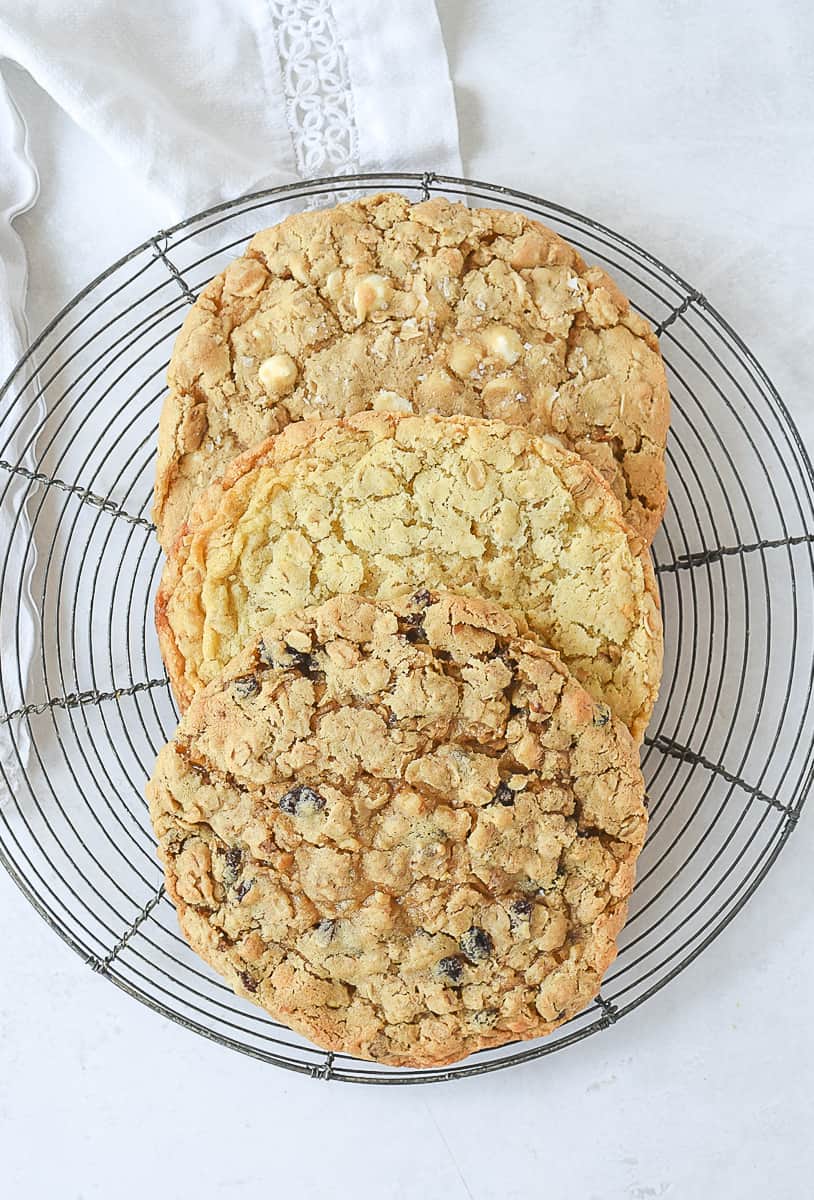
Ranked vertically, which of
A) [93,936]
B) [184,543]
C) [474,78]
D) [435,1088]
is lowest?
[435,1088]

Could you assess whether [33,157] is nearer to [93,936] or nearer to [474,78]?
[474,78]

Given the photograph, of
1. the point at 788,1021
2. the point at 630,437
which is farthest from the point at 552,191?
the point at 788,1021

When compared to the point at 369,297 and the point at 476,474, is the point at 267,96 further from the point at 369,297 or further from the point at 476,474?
the point at 476,474

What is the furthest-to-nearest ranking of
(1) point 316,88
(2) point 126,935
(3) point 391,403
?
(1) point 316,88, (2) point 126,935, (3) point 391,403

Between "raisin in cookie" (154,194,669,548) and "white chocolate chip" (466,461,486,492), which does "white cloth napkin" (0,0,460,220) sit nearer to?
"raisin in cookie" (154,194,669,548)

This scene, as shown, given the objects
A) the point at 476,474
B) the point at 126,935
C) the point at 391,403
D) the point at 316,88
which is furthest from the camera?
the point at 316,88

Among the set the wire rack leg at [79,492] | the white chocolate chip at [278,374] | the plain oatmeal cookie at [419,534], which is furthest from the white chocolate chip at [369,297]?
the wire rack leg at [79,492]

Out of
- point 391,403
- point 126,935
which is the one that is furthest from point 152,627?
point 391,403

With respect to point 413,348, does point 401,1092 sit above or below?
below
